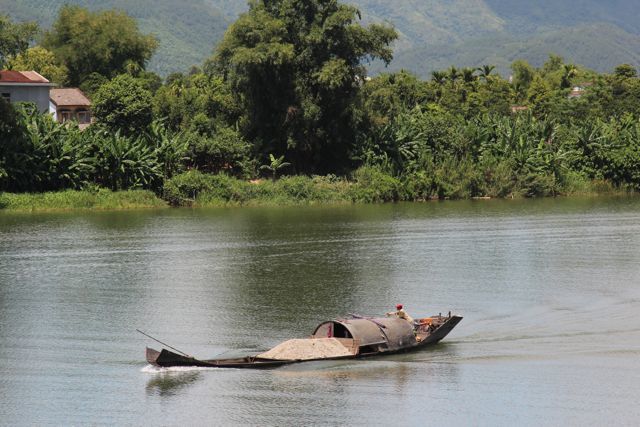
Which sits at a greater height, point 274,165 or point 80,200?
point 274,165

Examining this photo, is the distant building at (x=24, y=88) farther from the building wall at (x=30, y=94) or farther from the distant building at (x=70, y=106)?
the distant building at (x=70, y=106)

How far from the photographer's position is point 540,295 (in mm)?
32281

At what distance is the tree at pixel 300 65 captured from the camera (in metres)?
61.7

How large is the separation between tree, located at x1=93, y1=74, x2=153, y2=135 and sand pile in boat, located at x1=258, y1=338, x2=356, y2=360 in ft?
130

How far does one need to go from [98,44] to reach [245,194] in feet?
93.5

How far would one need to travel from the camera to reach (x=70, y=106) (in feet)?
251

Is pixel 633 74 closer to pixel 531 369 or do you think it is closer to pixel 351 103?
pixel 351 103

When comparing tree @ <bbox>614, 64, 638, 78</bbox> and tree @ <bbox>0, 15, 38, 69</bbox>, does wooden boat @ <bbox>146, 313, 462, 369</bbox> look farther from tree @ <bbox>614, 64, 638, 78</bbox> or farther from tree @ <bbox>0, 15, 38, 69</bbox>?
tree @ <bbox>614, 64, 638, 78</bbox>

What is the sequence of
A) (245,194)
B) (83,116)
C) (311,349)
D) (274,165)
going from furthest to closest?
1. (83,116)
2. (274,165)
3. (245,194)
4. (311,349)

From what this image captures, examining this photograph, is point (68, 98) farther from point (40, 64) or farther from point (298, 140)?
point (298, 140)

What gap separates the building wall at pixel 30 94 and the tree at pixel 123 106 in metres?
8.19

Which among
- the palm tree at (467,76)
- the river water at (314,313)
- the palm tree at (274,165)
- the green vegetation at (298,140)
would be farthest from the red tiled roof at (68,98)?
the palm tree at (467,76)

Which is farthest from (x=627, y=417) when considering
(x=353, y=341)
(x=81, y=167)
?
(x=81, y=167)

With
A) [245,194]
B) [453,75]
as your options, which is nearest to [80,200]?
[245,194]
